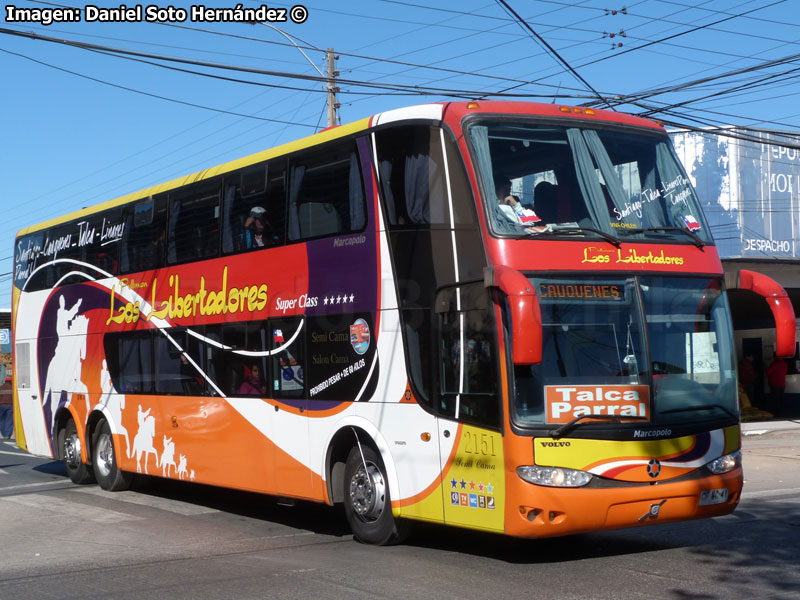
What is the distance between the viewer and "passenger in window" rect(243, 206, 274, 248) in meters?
11.7

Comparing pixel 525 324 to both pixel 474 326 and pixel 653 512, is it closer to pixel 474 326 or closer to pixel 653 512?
pixel 474 326

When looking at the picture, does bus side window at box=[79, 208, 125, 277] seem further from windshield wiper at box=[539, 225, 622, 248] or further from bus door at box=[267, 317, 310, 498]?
windshield wiper at box=[539, 225, 622, 248]

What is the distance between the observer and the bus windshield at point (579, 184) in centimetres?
890

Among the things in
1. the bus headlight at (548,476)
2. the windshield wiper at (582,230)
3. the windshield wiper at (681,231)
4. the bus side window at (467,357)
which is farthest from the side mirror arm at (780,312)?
the bus side window at (467,357)

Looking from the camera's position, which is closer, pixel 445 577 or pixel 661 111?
pixel 445 577

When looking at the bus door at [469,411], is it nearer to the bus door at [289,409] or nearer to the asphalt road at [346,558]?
the asphalt road at [346,558]

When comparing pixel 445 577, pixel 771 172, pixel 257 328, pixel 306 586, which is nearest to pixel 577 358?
pixel 445 577

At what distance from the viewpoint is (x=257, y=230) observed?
11.9 m

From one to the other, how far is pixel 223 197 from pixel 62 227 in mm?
5573

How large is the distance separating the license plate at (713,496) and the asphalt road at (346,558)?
1.60 feet

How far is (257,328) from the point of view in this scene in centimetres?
1188

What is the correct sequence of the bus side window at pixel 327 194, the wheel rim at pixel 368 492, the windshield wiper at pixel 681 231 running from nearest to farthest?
the windshield wiper at pixel 681 231
the wheel rim at pixel 368 492
the bus side window at pixel 327 194

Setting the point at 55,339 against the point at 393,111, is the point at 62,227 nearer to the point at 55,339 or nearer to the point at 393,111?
the point at 55,339


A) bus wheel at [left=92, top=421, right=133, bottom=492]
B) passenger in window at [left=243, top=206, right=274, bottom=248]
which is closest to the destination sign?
passenger in window at [left=243, top=206, right=274, bottom=248]
